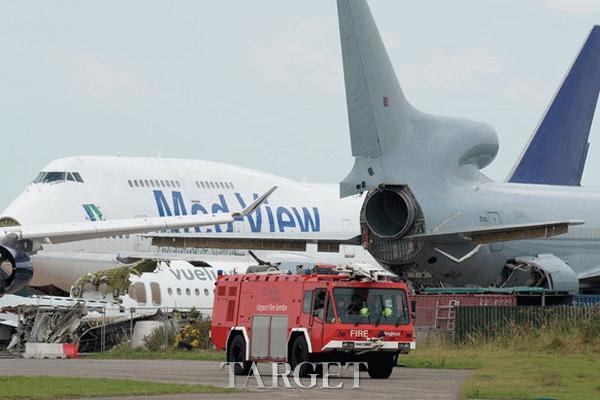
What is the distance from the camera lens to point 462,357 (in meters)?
35.8

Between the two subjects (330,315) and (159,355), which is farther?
(159,355)

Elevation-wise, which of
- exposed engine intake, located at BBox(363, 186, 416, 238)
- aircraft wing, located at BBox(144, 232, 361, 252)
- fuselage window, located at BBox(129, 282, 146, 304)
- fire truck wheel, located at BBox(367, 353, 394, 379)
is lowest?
fire truck wheel, located at BBox(367, 353, 394, 379)

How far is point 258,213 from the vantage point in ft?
203

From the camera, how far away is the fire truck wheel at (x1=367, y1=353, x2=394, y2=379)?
28656 millimetres

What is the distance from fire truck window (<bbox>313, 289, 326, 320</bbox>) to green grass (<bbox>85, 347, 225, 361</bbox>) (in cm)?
759

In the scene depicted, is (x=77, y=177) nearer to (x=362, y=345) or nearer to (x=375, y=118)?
(x=375, y=118)

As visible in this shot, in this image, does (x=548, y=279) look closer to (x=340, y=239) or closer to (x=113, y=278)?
(x=340, y=239)

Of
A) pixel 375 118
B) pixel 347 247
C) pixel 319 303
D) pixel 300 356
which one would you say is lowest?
pixel 300 356

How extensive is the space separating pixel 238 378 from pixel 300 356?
4.95ft

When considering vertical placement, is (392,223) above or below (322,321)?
above

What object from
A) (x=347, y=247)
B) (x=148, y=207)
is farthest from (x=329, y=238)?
(x=347, y=247)

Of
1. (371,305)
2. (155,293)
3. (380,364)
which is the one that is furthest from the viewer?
(155,293)

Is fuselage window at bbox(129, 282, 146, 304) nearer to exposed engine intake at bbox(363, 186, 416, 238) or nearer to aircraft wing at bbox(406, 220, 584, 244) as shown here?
exposed engine intake at bbox(363, 186, 416, 238)

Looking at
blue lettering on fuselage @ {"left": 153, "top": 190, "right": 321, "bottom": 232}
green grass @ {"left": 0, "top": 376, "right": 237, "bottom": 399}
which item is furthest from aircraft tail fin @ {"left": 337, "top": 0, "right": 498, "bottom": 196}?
green grass @ {"left": 0, "top": 376, "right": 237, "bottom": 399}
